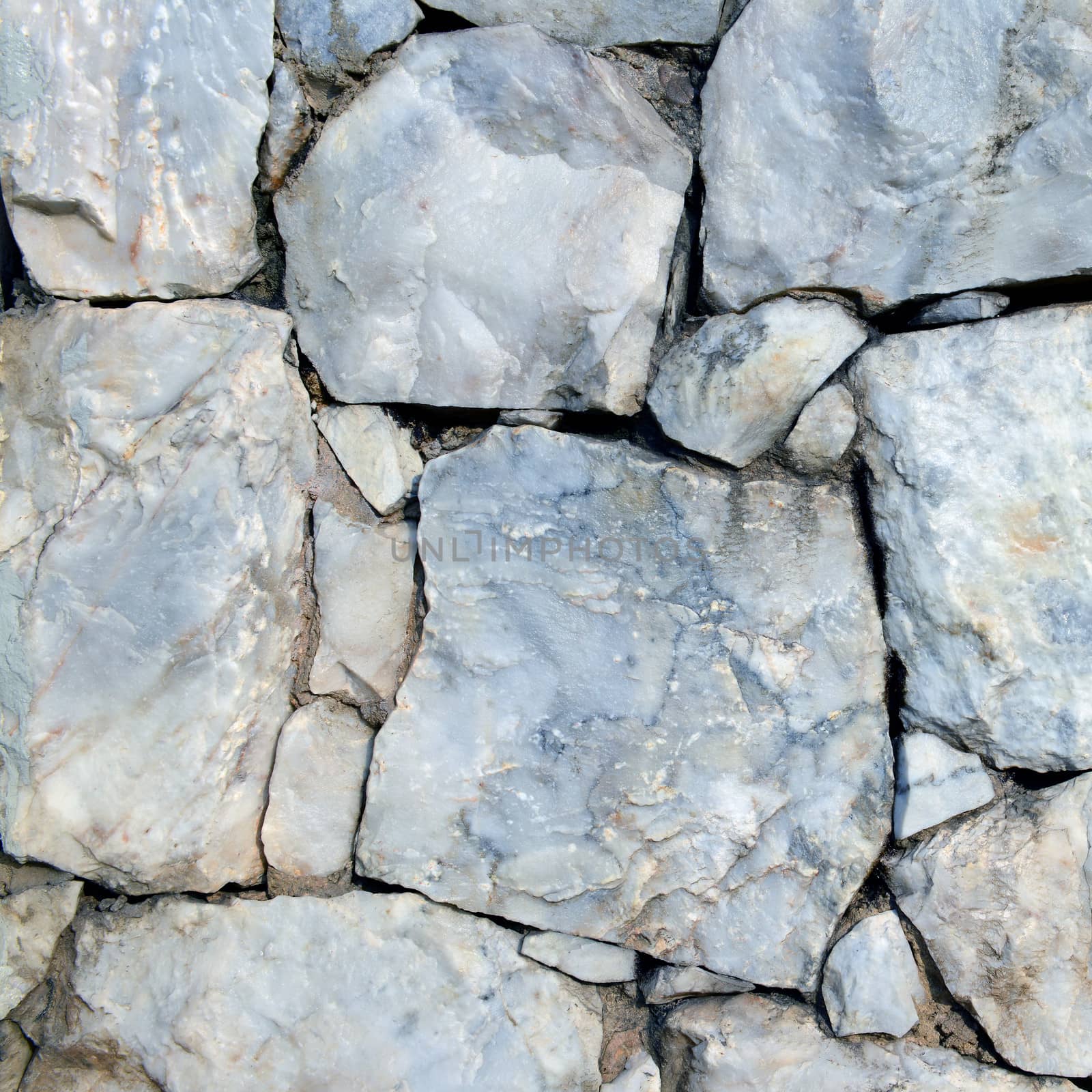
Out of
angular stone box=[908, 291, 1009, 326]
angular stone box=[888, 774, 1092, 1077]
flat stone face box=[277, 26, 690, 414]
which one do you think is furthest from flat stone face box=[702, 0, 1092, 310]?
angular stone box=[888, 774, 1092, 1077]

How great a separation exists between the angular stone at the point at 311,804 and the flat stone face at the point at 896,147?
966 millimetres

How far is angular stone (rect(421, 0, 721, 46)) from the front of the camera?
143 cm

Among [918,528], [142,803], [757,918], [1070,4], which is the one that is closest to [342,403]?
[142,803]

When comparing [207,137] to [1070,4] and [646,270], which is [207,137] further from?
[1070,4]

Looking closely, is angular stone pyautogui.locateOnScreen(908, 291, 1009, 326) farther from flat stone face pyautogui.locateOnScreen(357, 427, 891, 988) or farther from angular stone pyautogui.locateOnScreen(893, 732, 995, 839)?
angular stone pyautogui.locateOnScreen(893, 732, 995, 839)

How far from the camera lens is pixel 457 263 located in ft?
4.70

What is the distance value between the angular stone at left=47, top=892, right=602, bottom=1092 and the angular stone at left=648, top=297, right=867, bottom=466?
2.84 feet

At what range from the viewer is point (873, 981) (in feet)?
4.63

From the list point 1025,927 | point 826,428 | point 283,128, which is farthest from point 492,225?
point 1025,927

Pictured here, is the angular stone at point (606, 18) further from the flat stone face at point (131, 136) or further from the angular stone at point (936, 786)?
the angular stone at point (936, 786)

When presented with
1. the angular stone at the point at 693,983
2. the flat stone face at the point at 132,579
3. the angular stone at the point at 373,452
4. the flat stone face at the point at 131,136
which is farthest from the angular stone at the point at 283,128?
the angular stone at the point at 693,983

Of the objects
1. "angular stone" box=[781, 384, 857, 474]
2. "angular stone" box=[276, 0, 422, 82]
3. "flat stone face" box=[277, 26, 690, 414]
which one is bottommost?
"angular stone" box=[781, 384, 857, 474]

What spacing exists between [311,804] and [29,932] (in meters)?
0.46

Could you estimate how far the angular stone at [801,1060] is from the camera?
1.40 meters
